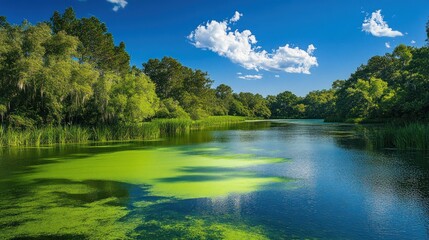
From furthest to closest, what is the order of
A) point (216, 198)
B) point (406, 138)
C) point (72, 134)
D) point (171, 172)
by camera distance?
point (72, 134) → point (406, 138) → point (171, 172) → point (216, 198)

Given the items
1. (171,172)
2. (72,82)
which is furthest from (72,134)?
(171,172)

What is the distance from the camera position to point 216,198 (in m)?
9.08

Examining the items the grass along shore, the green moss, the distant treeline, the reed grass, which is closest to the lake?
the green moss

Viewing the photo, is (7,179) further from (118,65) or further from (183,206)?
(118,65)

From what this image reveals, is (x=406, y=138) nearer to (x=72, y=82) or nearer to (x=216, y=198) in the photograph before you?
(x=216, y=198)

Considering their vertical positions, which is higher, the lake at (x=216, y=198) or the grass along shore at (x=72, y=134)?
the grass along shore at (x=72, y=134)

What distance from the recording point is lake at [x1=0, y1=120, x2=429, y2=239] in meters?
6.59

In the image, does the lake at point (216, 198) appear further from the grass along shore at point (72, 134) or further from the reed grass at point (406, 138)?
the grass along shore at point (72, 134)

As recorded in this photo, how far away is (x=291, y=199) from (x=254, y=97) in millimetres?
112063

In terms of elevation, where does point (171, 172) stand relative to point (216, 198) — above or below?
above

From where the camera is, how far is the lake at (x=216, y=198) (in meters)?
6.59

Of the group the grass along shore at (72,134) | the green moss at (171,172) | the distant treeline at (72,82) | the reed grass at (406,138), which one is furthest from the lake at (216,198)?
the distant treeline at (72,82)

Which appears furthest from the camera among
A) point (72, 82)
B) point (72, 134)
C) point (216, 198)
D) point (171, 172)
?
point (72, 134)

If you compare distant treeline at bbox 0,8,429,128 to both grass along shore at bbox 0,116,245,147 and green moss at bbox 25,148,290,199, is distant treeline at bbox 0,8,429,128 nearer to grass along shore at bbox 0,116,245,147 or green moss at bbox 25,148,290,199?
grass along shore at bbox 0,116,245,147
